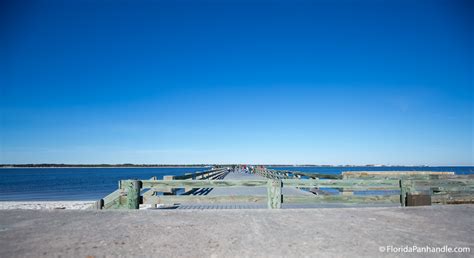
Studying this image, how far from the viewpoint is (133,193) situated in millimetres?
6941

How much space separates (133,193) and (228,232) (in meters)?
3.28

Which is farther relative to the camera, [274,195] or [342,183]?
[342,183]

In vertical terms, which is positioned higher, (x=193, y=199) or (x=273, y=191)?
(x=273, y=191)

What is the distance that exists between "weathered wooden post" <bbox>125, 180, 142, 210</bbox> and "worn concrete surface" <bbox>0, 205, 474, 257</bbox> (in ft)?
1.23

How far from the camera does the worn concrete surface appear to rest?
386 centimetres

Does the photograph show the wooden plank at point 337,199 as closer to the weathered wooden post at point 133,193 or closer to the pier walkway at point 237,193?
the pier walkway at point 237,193

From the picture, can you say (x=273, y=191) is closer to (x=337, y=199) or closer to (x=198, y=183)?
(x=337, y=199)

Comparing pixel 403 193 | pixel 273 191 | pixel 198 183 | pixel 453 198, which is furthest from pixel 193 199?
pixel 453 198

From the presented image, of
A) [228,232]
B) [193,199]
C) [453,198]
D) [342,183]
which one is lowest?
[453,198]

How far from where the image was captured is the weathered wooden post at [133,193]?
6.88 meters

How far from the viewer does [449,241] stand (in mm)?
4316

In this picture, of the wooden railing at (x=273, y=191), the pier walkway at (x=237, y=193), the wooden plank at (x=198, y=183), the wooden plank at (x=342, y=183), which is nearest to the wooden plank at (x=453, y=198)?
the wooden railing at (x=273, y=191)

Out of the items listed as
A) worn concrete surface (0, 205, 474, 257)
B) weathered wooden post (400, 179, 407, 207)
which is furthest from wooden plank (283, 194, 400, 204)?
weathered wooden post (400, 179, 407, 207)

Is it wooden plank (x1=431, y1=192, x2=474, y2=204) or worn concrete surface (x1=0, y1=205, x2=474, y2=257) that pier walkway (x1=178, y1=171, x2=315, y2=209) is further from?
wooden plank (x1=431, y1=192, x2=474, y2=204)
